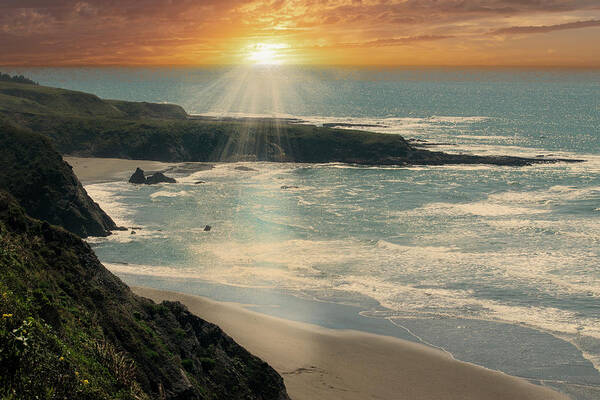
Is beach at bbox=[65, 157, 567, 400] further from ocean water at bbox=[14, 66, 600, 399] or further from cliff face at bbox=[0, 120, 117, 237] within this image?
cliff face at bbox=[0, 120, 117, 237]

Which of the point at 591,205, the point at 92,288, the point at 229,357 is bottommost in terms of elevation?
the point at 591,205

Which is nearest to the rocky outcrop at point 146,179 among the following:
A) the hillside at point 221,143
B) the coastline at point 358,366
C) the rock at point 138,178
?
the rock at point 138,178

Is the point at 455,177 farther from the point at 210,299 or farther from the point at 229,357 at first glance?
the point at 229,357

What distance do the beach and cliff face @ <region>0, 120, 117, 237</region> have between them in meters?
26.1

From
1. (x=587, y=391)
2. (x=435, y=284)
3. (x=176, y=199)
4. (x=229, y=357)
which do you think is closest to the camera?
(x=229, y=357)

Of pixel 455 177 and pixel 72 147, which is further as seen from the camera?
pixel 72 147

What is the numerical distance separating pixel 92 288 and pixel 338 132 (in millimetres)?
134394

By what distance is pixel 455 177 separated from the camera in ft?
382

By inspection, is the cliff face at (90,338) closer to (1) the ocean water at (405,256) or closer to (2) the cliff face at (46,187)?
(1) the ocean water at (405,256)

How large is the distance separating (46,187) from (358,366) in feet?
153

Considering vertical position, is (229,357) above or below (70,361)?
below

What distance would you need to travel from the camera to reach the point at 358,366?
36156 mm

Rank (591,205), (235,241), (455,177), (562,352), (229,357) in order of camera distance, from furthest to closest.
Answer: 1. (455,177)
2. (591,205)
3. (235,241)
4. (562,352)
5. (229,357)

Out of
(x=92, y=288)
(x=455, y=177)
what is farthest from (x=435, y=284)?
(x=455, y=177)
